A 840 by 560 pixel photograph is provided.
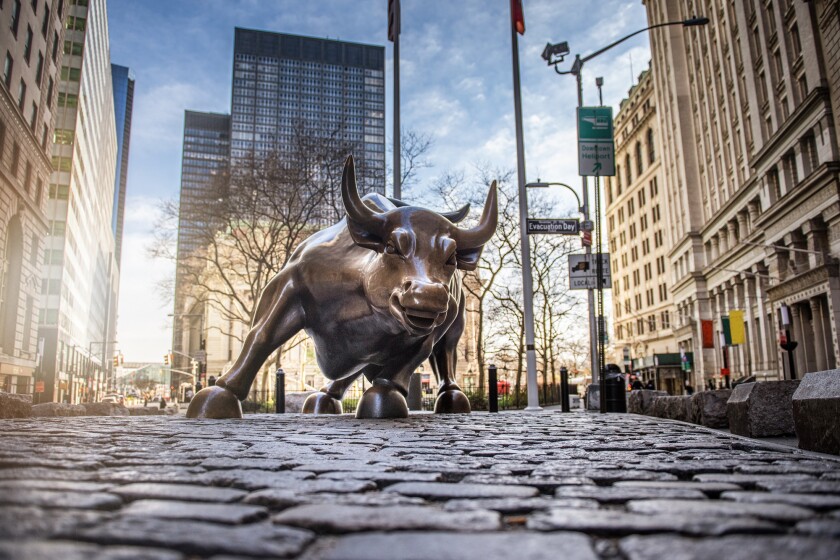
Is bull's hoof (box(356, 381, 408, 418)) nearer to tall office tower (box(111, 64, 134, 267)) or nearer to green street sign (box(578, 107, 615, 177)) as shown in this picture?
green street sign (box(578, 107, 615, 177))

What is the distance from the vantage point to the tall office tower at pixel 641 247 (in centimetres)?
6388

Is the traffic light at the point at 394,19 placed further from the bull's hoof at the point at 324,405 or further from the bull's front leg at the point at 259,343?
the bull's front leg at the point at 259,343

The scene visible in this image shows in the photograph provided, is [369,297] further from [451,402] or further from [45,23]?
[45,23]

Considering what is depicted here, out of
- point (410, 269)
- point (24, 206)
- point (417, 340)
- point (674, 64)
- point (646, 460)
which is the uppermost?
point (674, 64)

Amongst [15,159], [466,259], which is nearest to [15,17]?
→ [15,159]

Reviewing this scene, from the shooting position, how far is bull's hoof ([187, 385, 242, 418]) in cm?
678

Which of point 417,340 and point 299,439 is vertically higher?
point 417,340

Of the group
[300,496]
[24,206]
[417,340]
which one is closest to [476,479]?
[300,496]

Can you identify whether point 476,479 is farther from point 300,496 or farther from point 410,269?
point 410,269

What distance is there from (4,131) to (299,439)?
24.9 metres

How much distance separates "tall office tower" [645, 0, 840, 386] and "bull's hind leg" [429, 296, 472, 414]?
63.7 feet

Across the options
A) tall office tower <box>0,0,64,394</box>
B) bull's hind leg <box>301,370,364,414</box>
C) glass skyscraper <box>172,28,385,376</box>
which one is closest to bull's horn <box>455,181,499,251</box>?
bull's hind leg <box>301,370,364,414</box>

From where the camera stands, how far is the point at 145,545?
135 centimetres

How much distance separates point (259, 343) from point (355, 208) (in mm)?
1790
